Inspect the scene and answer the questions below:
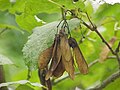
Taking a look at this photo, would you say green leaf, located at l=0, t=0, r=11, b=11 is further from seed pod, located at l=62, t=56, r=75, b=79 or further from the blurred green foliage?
seed pod, located at l=62, t=56, r=75, b=79

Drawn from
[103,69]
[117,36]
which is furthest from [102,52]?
[103,69]

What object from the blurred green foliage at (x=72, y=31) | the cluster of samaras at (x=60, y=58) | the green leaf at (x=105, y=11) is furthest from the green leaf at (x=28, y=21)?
the green leaf at (x=105, y=11)

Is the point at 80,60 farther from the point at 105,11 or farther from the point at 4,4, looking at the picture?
the point at 105,11

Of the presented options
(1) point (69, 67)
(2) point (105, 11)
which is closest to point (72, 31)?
(1) point (69, 67)

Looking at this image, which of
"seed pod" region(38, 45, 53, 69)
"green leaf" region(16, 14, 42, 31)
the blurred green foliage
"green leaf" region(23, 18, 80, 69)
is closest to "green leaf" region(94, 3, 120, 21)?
the blurred green foliage

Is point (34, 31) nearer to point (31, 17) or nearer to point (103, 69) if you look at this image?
point (31, 17)

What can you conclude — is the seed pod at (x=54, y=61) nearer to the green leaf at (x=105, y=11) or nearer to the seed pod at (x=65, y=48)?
the seed pod at (x=65, y=48)
